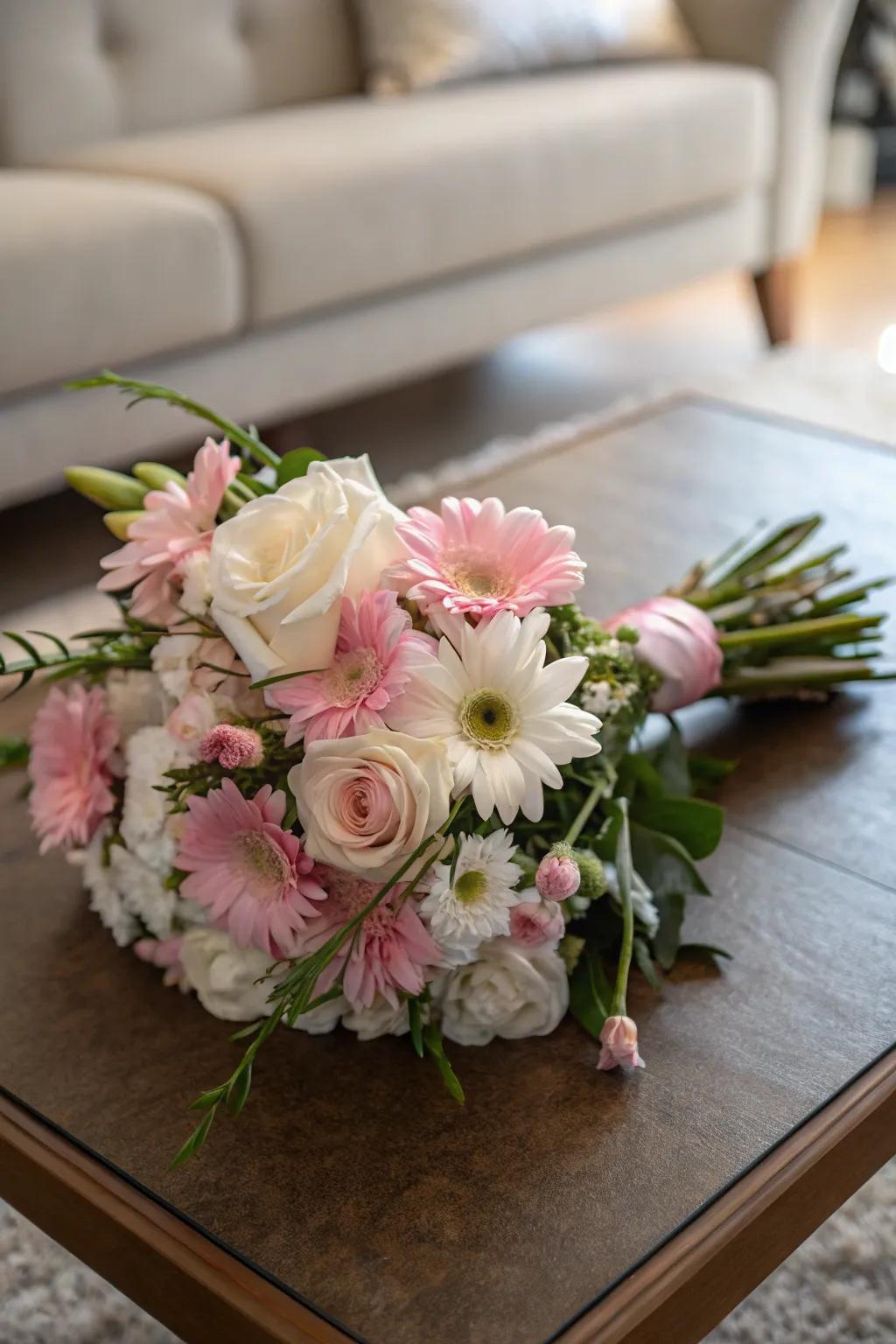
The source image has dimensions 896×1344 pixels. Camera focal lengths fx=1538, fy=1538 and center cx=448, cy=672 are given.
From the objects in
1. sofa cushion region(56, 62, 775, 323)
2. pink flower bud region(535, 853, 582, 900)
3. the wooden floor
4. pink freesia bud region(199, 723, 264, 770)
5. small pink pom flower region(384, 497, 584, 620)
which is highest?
small pink pom flower region(384, 497, 584, 620)

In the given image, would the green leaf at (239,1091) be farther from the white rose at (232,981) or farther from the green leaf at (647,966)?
the green leaf at (647,966)

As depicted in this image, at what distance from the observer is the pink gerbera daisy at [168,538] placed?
94 cm

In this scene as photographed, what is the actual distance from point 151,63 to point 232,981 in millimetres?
2306

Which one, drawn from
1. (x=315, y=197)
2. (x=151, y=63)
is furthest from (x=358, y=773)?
(x=151, y=63)

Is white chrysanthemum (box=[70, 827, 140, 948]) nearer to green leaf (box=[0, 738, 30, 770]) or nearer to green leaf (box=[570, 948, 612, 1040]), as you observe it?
green leaf (box=[0, 738, 30, 770])

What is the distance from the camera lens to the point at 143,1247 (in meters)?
0.76

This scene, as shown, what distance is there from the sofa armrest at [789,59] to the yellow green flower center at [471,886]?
2.76 m

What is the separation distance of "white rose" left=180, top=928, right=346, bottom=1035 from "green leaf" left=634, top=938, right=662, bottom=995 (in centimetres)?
18

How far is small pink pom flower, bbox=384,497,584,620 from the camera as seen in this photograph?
839mm

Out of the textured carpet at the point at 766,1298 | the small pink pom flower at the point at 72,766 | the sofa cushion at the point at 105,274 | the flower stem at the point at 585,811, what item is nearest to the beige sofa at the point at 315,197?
the sofa cushion at the point at 105,274

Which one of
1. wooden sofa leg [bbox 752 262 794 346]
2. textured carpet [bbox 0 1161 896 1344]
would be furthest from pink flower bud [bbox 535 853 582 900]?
wooden sofa leg [bbox 752 262 794 346]

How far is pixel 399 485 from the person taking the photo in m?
2.55

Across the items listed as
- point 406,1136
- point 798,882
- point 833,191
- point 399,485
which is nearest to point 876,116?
point 833,191

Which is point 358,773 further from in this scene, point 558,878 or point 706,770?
point 706,770
